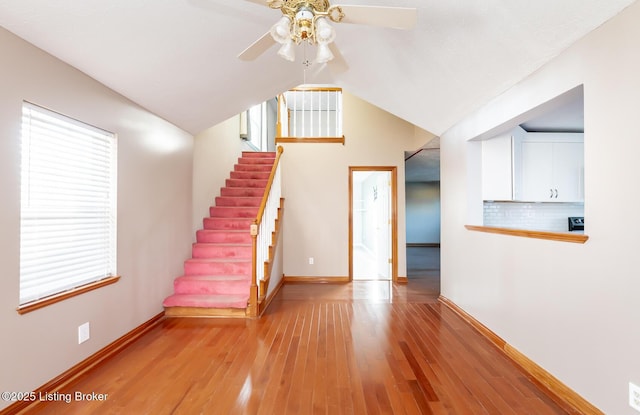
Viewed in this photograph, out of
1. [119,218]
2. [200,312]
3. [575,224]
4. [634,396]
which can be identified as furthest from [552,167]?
[119,218]

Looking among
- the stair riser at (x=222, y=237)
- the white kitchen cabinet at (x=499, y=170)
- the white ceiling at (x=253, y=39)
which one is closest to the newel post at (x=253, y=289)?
the stair riser at (x=222, y=237)

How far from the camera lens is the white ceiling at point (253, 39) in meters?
1.65

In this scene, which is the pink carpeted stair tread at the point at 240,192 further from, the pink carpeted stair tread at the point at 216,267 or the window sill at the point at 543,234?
the window sill at the point at 543,234

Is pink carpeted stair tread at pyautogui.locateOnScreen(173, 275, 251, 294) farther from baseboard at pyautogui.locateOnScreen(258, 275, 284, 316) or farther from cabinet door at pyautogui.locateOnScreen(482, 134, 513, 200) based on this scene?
cabinet door at pyautogui.locateOnScreen(482, 134, 513, 200)

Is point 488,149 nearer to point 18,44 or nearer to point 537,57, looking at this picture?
point 537,57

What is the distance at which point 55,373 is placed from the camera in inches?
74.1

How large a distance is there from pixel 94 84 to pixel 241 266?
7.79ft

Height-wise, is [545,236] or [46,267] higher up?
[545,236]

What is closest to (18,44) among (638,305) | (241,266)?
(241,266)

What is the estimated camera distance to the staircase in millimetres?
3197

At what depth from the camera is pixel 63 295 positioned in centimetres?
194

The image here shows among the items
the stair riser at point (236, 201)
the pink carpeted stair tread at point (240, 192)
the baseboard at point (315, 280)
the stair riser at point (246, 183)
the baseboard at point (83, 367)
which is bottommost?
the baseboard at point (315, 280)

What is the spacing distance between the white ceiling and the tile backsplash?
1.35m

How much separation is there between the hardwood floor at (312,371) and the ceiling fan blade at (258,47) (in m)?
2.27
